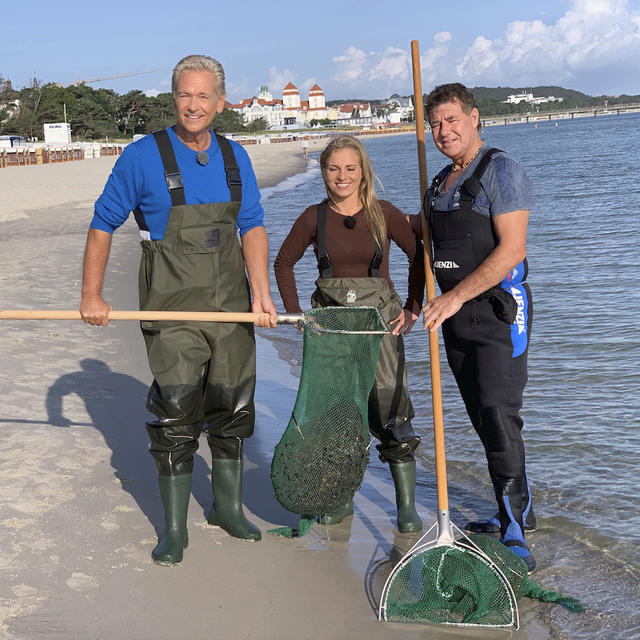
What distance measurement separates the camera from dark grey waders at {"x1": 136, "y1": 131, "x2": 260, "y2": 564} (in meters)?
3.89

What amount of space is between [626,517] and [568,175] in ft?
124

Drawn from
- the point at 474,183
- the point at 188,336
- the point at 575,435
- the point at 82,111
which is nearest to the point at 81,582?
the point at 188,336

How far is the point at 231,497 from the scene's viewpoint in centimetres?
430

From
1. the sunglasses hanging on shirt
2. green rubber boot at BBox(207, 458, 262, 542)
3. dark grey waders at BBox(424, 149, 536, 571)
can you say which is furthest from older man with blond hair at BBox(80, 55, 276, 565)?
dark grey waders at BBox(424, 149, 536, 571)

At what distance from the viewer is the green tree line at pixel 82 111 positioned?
86000mm

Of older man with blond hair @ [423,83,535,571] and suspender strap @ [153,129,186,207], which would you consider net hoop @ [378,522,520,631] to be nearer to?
older man with blond hair @ [423,83,535,571]

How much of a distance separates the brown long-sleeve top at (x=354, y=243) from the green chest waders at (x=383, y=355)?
0.03 m

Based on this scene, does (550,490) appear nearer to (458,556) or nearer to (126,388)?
(458,556)

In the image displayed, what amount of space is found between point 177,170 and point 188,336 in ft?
2.52

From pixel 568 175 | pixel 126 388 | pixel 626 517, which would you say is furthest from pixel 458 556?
pixel 568 175

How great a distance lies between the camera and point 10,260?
42.9 feet

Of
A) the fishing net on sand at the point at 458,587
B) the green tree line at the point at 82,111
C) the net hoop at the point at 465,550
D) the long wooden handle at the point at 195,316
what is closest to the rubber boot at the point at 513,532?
the fishing net on sand at the point at 458,587

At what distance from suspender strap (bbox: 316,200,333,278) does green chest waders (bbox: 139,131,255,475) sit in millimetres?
415

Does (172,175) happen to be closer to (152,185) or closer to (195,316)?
(152,185)
